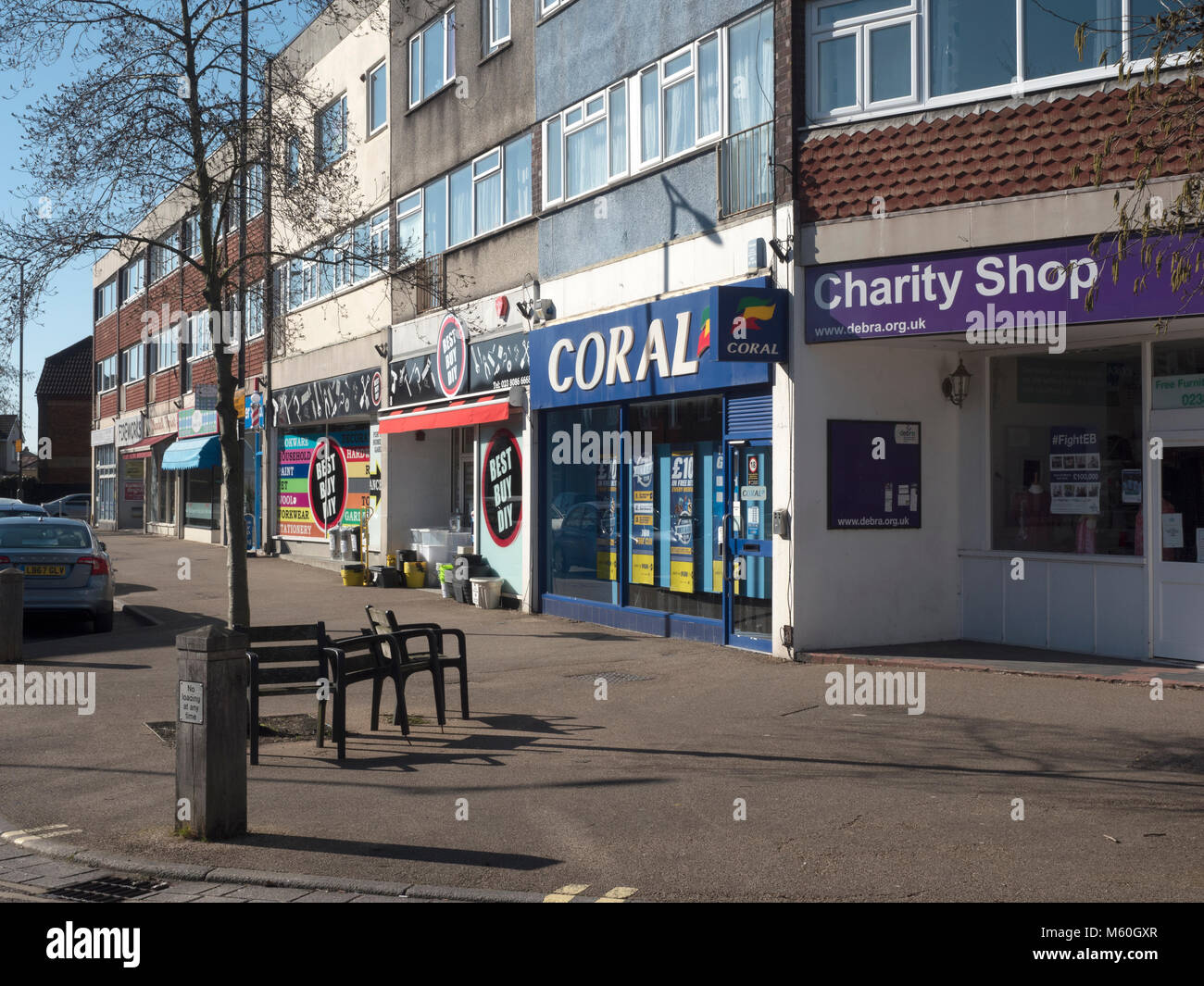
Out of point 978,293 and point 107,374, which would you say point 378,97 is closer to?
point 978,293

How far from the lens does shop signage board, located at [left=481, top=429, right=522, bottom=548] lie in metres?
18.4

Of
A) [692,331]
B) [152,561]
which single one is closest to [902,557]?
[692,331]

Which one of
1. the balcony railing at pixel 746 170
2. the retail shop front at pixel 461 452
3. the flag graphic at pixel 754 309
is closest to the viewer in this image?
the flag graphic at pixel 754 309

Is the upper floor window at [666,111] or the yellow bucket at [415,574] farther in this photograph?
the yellow bucket at [415,574]

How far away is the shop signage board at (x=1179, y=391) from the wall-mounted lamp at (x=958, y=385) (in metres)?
2.14

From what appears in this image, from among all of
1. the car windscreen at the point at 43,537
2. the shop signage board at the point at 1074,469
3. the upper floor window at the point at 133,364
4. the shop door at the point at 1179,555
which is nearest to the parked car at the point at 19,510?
the car windscreen at the point at 43,537

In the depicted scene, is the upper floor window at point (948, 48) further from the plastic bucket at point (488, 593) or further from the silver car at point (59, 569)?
the silver car at point (59, 569)

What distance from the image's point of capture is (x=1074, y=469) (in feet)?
40.6

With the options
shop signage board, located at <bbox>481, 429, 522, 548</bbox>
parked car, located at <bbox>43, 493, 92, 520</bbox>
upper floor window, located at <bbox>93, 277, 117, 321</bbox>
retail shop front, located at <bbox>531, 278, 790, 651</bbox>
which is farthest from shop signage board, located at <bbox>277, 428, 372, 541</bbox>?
upper floor window, located at <bbox>93, 277, 117, 321</bbox>

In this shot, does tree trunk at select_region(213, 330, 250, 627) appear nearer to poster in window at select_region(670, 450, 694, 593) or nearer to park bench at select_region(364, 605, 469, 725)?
park bench at select_region(364, 605, 469, 725)

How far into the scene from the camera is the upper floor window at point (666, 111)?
13.3m

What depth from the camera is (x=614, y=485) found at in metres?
16.1
